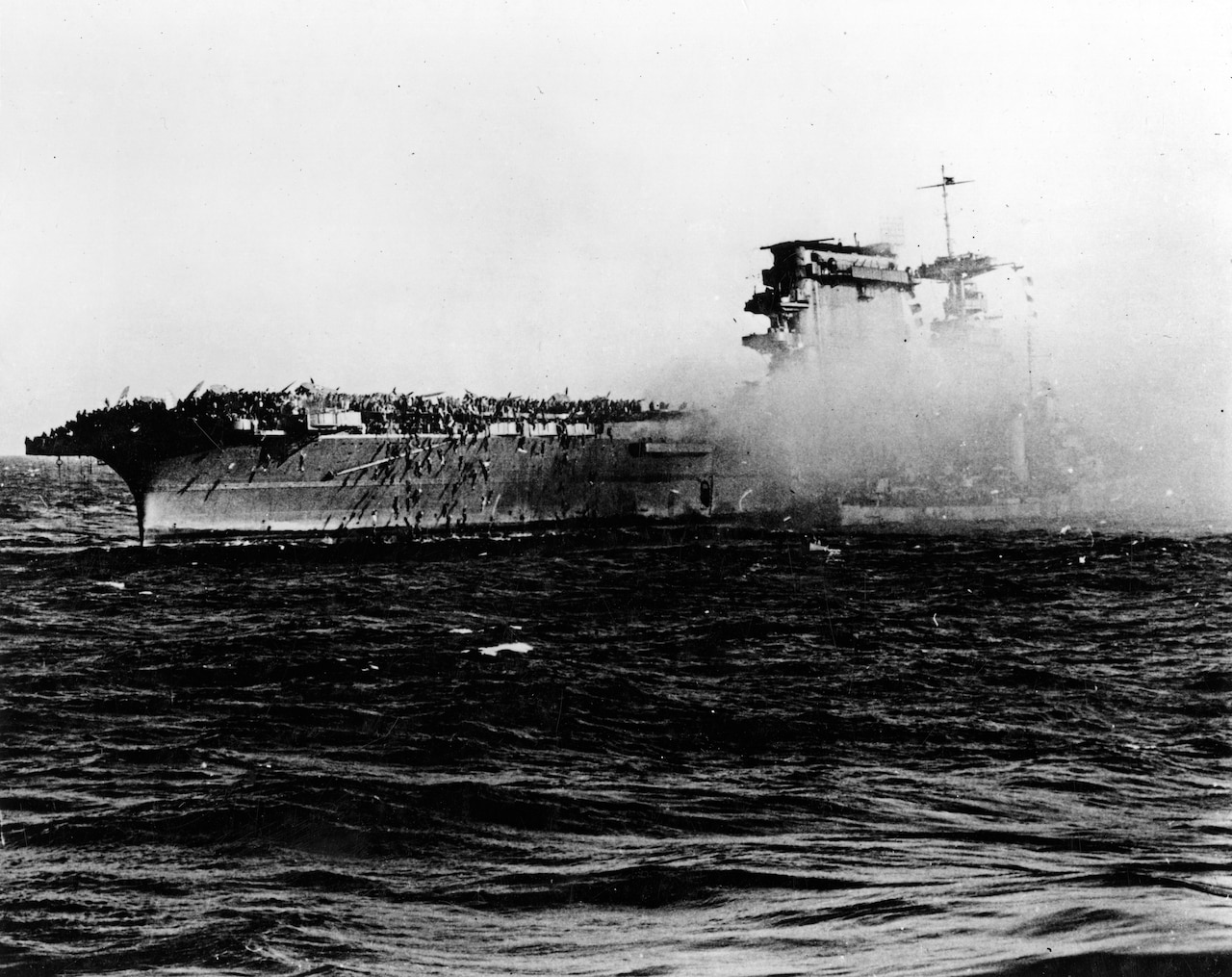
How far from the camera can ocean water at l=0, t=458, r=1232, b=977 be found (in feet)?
16.5

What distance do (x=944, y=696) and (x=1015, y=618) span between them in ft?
22.6

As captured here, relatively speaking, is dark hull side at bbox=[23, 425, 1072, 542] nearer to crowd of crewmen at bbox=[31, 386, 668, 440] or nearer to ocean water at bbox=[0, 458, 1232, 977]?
crowd of crewmen at bbox=[31, 386, 668, 440]

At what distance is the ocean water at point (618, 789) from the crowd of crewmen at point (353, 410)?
12773 mm

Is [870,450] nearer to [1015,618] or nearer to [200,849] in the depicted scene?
[1015,618]

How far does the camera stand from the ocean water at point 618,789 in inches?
198

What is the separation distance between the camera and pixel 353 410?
35.2 meters

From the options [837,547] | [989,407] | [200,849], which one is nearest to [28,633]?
[200,849]

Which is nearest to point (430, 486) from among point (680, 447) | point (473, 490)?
point (473, 490)

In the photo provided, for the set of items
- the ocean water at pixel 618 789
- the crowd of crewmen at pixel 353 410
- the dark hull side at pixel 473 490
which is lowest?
the ocean water at pixel 618 789

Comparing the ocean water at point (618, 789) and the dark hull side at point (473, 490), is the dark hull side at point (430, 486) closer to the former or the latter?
the dark hull side at point (473, 490)

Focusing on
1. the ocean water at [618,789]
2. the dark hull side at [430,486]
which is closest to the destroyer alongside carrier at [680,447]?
the dark hull side at [430,486]

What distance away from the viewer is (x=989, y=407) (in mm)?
53312

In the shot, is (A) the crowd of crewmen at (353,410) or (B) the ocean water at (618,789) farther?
(A) the crowd of crewmen at (353,410)

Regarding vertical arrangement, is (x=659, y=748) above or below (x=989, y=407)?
below
